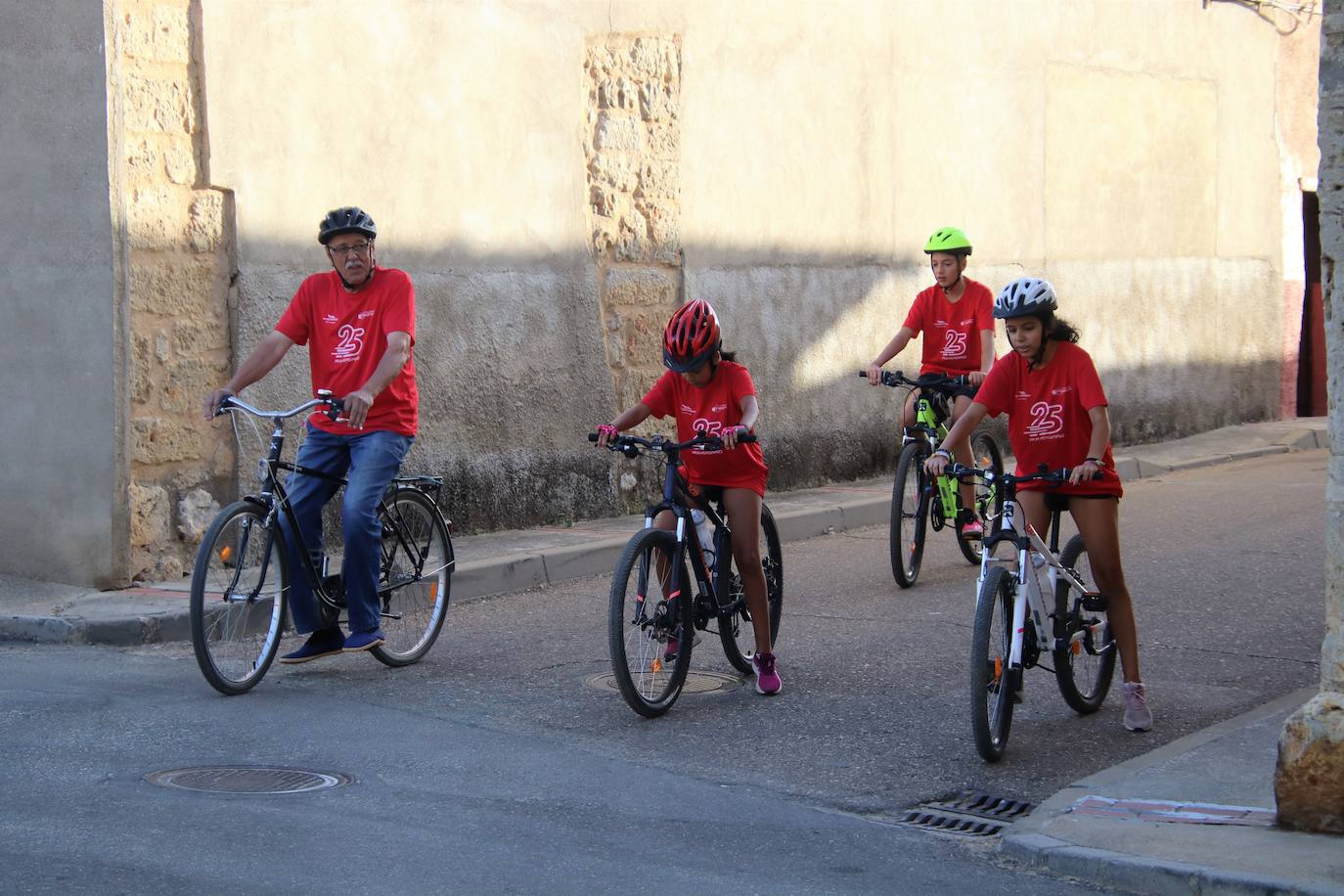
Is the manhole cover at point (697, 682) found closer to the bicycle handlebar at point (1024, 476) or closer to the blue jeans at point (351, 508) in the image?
the blue jeans at point (351, 508)

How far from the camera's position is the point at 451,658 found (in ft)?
26.2

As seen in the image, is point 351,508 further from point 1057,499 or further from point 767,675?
point 1057,499

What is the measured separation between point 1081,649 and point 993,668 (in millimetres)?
757

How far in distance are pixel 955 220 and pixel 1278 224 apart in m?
5.99

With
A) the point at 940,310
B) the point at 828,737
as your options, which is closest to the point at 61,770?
the point at 828,737

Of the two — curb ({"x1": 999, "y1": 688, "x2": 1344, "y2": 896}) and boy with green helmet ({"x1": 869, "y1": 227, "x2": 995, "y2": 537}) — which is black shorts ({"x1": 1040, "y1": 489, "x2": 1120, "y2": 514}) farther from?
boy with green helmet ({"x1": 869, "y1": 227, "x2": 995, "y2": 537})

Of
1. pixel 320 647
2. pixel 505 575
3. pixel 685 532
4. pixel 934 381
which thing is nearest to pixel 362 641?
pixel 320 647

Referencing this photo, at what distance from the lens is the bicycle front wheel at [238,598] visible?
687 centimetres

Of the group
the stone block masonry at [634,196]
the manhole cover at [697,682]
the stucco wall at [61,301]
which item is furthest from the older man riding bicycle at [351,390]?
the stone block masonry at [634,196]

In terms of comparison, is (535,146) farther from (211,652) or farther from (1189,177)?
(1189,177)

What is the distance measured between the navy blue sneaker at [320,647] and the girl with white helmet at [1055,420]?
9.70 ft

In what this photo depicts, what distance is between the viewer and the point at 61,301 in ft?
29.9

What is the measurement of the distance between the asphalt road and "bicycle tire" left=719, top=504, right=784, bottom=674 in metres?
0.21

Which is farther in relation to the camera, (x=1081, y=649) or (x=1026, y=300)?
(x=1081, y=649)
